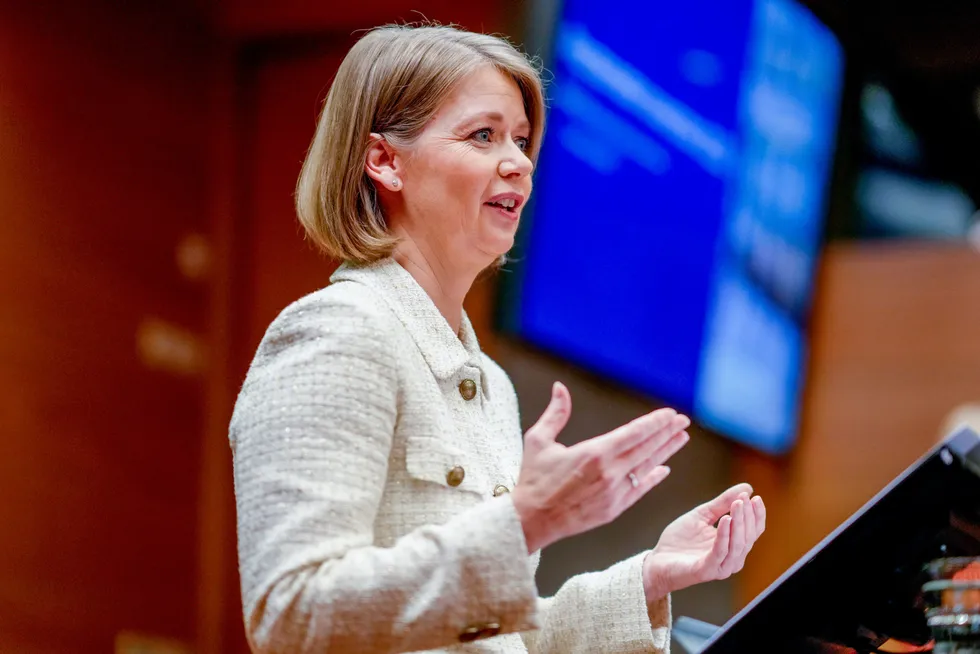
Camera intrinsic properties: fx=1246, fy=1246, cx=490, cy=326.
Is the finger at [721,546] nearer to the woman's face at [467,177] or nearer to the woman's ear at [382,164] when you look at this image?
the woman's face at [467,177]

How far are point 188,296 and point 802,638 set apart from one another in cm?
296

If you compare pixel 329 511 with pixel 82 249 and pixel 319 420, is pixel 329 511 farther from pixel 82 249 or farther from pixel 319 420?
pixel 82 249

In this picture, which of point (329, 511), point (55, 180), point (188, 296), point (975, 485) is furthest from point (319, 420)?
point (188, 296)

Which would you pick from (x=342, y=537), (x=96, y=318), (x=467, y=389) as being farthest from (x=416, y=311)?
(x=96, y=318)

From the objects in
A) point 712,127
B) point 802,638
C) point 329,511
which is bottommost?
point 802,638

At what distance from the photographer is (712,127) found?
4355 millimetres

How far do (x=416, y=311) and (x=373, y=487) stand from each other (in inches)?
11.6

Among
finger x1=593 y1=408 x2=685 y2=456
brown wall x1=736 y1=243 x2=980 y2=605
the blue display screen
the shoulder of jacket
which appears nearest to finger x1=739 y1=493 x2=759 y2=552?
finger x1=593 y1=408 x2=685 y2=456

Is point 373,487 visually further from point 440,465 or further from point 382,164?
point 382,164

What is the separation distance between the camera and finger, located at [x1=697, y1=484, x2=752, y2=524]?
5.26 feet

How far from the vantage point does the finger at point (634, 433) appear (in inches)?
47.6

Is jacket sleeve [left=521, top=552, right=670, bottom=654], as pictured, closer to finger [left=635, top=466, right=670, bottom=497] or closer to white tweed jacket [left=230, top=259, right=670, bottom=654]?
white tweed jacket [left=230, top=259, right=670, bottom=654]

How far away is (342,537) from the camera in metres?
1.27

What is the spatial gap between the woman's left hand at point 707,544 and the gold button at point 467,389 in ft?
1.06
